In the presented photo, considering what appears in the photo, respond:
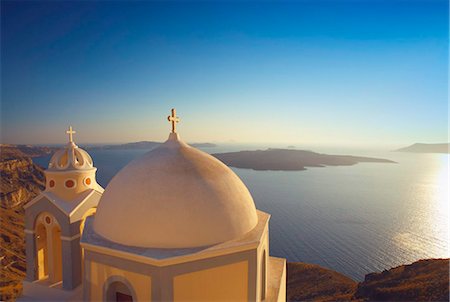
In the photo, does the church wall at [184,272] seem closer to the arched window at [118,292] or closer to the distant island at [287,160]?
the arched window at [118,292]

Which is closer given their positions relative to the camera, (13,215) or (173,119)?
(173,119)

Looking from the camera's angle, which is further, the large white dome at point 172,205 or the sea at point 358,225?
the sea at point 358,225

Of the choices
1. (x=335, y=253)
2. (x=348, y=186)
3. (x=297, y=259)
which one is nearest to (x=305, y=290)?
(x=297, y=259)

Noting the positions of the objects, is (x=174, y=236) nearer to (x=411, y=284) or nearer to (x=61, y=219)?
(x=61, y=219)

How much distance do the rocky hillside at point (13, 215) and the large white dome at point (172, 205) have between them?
1677 centimetres

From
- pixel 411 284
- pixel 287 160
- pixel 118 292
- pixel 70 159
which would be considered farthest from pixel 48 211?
pixel 287 160

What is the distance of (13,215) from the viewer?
44500mm

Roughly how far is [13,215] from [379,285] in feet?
176

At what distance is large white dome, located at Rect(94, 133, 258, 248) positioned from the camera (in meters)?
5.48

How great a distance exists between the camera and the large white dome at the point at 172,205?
18.0 ft

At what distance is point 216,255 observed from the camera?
212 inches

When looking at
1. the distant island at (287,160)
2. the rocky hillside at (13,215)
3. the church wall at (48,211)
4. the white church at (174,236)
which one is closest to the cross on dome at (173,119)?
the white church at (174,236)

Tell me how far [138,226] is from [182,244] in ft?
3.34

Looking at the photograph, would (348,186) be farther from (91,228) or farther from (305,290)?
(91,228)
